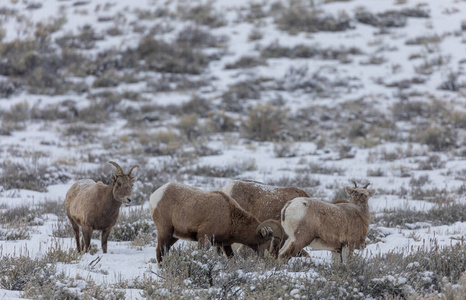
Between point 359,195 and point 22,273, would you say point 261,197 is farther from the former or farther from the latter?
point 22,273

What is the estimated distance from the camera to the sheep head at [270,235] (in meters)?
5.89

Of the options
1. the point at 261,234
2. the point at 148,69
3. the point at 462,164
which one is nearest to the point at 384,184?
the point at 462,164

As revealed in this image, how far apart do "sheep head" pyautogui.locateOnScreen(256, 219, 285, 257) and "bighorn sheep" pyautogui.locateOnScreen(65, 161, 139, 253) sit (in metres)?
2.00

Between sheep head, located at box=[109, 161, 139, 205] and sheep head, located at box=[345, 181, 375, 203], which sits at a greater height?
sheep head, located at box=[109, 161, 139, 205]

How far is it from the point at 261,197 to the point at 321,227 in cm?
118

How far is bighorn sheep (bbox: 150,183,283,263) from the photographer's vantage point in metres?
5.84

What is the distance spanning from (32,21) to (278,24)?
13391 mm

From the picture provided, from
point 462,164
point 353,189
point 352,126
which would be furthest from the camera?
point 352,126

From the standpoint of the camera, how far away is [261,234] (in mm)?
5957

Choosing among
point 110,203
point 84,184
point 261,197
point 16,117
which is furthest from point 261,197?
point 16,117

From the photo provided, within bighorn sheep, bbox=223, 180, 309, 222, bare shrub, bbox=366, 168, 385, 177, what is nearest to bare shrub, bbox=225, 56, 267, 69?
bare shrub, bbox=366, 168, 385, 177

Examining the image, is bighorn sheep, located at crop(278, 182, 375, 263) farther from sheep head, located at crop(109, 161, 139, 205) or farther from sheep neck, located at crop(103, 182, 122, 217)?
sheep neck, located at crop(103, 182, 122, 217)

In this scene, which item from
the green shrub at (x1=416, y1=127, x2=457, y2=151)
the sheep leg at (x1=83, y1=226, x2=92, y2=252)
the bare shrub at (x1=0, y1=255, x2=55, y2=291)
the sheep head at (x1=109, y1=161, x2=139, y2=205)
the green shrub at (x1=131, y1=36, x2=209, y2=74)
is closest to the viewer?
Answer: the bare shrub at (x1=0, y1=255, x2=55, y2=291)

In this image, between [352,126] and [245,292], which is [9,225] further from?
[352,126]
